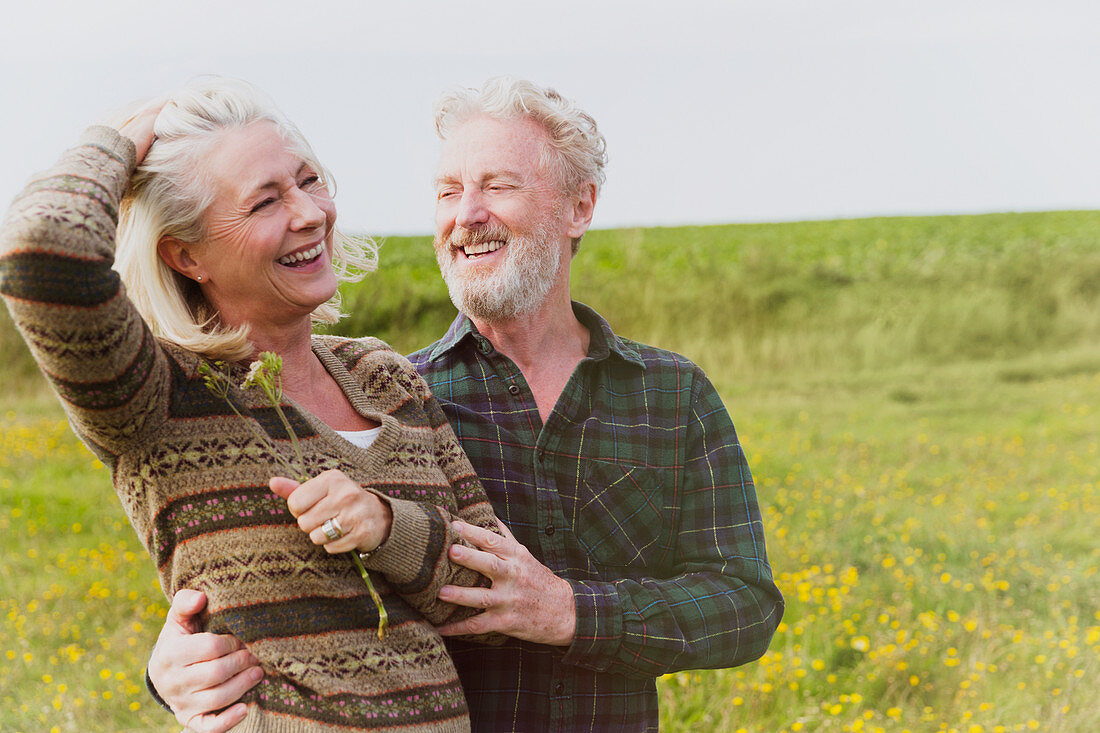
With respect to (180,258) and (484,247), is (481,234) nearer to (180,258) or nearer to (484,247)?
(484,247)

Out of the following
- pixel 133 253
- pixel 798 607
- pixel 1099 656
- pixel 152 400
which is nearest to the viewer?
pixel 152 400

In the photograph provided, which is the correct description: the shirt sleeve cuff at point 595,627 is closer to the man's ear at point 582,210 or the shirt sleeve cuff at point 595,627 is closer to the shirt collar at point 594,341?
the shirt collar at point 594,341

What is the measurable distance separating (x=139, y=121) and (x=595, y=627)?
1460 mm

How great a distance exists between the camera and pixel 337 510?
1.69m

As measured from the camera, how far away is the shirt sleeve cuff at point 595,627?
2.19m

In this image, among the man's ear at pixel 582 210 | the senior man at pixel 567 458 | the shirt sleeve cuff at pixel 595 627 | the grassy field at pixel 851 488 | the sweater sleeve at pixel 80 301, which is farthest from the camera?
the grassy field at pixel 851 488

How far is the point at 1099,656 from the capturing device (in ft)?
17.4

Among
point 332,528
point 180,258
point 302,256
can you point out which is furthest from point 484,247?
point 332,528

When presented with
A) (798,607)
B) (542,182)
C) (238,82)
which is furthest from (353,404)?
(798,607)

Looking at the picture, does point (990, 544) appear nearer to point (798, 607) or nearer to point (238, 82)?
point (798, 607)

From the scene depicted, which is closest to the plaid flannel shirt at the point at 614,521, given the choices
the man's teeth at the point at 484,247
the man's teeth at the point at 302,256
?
the man's teeth at the point at 484,247

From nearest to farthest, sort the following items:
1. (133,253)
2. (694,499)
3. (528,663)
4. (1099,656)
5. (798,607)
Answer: (133,253) < (528,663) < (694,499) < (1099,656) < (798,607)

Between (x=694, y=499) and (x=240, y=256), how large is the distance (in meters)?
1.32

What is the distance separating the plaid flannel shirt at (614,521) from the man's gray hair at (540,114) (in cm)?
46
